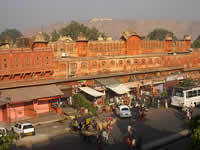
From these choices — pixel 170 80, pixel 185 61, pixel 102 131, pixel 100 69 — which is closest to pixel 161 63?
pixel 170 80

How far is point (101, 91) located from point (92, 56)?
14.3 ft

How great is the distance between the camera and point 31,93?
21.4 m

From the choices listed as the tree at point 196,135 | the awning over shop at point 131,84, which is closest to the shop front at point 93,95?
the awning over shop at point 131,84

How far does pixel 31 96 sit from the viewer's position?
20891mm

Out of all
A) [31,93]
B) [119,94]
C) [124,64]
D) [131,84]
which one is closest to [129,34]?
[124,64]

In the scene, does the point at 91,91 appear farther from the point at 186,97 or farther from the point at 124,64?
the point at 186,97

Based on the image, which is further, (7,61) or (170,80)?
(170,80)

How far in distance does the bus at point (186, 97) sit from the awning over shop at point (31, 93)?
11986mm

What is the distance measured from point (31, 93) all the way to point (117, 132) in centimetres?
848

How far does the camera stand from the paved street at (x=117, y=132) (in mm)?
16172

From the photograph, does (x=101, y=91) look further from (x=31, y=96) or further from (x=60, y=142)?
(x=60, y=142)

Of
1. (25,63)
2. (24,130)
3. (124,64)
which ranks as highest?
(25,63)

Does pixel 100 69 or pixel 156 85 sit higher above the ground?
pixel 100 69

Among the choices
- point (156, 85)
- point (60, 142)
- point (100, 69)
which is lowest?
point (60, 142)
